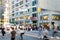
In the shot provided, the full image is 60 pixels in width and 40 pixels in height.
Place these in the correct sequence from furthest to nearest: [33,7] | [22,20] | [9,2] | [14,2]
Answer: [9,2] < [14,2] < [22,20] < [33,7]

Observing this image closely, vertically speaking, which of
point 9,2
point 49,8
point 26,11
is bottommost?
point 49,8

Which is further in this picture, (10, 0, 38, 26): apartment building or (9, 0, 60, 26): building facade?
(10, 0, 38, 26): apartment building

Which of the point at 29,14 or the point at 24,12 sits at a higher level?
the point at 24,12

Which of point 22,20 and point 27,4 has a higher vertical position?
point 27,4

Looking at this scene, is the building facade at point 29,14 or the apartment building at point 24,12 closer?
the building facade at point 29,14

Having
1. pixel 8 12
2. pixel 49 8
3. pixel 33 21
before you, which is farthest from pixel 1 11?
pixel 49 8

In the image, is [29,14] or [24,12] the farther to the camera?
[24,12]

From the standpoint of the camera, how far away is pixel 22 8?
9569 centimetres

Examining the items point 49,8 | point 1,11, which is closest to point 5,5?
point 1,11

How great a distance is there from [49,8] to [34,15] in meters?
66.1

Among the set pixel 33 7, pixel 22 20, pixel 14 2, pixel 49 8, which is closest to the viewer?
pixel 49 8

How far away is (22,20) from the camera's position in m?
92.2

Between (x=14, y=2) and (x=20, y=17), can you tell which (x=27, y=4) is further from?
(x=14, y=2)

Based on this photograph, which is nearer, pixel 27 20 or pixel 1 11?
pixel 27 20
